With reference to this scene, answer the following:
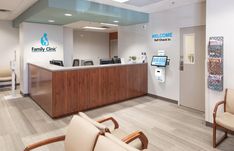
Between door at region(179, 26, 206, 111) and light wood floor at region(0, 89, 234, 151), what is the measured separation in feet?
1.08

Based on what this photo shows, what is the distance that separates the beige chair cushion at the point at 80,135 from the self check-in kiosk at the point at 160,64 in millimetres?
4071

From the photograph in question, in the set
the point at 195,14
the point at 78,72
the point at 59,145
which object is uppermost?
the point at 195,14

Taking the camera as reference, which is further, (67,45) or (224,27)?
(67,45)

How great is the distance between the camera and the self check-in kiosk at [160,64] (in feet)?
17.5

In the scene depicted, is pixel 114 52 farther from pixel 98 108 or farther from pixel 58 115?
pixel 58 115

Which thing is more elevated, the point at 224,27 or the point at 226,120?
the point at 224,27

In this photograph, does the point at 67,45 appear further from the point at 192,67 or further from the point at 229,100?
the point at 229,100

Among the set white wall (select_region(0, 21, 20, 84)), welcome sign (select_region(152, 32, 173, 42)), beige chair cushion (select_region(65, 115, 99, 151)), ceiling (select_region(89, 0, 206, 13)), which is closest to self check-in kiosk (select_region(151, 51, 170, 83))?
welcome sign (select_region(152, 32, 173, 42))


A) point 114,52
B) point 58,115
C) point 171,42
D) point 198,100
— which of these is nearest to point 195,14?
point 171,42

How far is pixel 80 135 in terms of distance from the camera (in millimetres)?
1619

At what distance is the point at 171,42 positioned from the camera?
17.3 ft

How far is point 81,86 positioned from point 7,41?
5.22m

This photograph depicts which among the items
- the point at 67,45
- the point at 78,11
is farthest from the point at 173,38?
the point at 67,45

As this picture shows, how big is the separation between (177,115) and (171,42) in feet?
7.22
